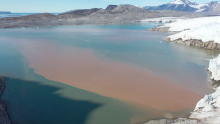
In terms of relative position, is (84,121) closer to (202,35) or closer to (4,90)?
(4,90)

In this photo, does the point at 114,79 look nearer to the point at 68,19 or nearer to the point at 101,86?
the point at 101,86

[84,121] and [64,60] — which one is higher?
[64,60]

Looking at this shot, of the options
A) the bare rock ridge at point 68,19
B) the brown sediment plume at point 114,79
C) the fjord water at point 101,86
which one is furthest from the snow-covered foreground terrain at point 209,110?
the bare rock ridge at point 68,19

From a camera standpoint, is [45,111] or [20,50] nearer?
[45,111]

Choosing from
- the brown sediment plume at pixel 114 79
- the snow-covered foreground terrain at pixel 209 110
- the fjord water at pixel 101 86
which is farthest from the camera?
the brown sediment plume at pixel 114 79

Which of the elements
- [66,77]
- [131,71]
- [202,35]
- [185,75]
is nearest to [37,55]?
[66,77]

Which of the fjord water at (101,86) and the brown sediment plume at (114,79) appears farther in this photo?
the brown sediment plume at (114,79)

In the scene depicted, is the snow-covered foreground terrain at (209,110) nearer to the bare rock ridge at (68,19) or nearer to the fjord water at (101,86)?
the fjord water at (101,86)

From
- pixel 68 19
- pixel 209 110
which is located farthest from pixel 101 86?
pixel 68 19
